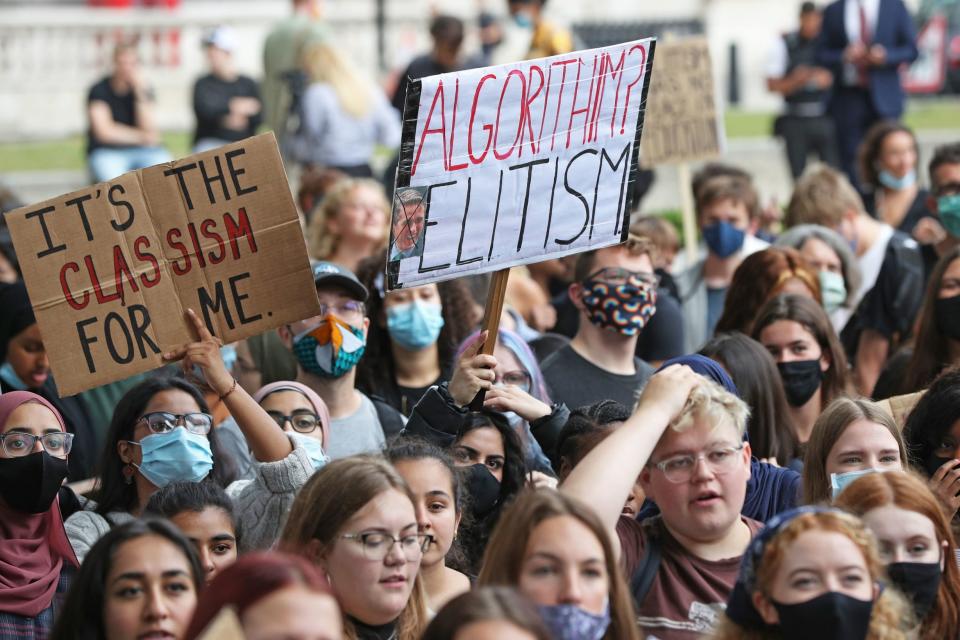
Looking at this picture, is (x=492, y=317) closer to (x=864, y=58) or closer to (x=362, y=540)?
(x=362, y=540)

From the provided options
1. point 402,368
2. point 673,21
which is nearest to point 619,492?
point 402,368

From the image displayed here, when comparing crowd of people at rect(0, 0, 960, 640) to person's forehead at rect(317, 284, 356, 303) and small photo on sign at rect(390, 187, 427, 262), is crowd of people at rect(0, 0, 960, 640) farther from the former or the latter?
small photo on sign at rect(390, 187, 427, 262)

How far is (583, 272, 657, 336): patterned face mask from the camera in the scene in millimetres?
7605

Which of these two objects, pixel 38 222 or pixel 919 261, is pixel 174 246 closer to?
pixel 38 222

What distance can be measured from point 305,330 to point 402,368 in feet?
3.10

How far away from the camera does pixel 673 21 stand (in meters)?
28.6

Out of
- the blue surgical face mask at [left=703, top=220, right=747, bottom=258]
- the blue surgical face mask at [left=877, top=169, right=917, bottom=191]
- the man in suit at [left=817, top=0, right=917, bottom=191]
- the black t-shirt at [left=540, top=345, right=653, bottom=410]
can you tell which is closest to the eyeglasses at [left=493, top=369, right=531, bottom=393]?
the black t-shirt at [left=540, top=345, right=653, bottom=410]

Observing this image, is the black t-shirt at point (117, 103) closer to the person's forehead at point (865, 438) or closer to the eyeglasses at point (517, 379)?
the eyeglasses at point (517, 379)

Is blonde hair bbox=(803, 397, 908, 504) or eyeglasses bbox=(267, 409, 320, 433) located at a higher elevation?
eyeglasses bbox=(267, 409, 320, 433)

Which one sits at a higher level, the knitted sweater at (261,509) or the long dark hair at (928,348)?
the knitted sweater at (261,509)

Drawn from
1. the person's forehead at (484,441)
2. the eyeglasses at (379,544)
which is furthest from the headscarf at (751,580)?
the person's forehead at (484,441)

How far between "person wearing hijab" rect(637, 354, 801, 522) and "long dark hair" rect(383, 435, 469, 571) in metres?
0.75

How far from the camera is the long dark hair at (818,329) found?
7.53 metres

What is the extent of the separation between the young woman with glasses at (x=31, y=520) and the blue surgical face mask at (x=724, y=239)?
4630mm
